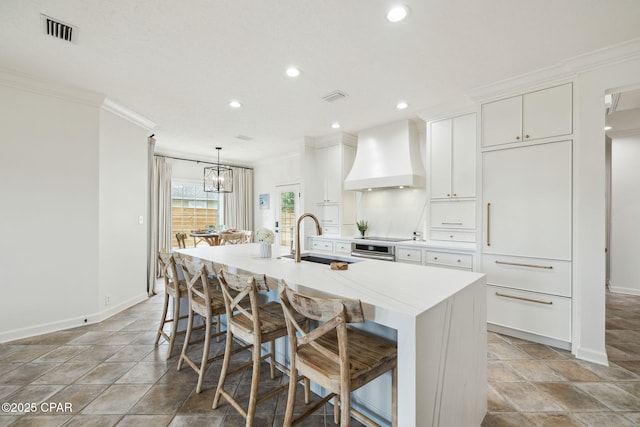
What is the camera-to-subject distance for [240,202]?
7082mm

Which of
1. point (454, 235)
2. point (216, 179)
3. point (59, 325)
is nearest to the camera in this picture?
point (59, 325)

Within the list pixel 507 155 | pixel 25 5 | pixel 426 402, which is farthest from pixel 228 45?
pixel 507 155

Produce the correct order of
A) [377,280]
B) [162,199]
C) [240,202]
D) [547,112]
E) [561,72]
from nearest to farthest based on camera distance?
1. [377,280]
2. [561,72]
3. [547,112]
4. [162,199]
5. [240,202]

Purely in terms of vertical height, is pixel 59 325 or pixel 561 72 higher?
pixel 561 72

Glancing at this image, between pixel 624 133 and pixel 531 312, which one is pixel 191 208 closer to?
pixel 531 312

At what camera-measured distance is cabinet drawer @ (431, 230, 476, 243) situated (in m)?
3.46

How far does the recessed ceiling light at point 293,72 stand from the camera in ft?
8.65

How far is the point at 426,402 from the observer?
1.15 metres

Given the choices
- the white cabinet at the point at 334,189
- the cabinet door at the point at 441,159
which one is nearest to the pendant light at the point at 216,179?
the white cabinet at the point at 334,189

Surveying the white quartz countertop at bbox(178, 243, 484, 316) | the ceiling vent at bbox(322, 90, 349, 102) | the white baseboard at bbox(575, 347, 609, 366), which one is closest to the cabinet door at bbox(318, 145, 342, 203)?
the ceiling vent at bbox(322, 90, 349, 102)

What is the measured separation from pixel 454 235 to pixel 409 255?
2.07 feet

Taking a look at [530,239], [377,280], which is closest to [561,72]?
[530,239]

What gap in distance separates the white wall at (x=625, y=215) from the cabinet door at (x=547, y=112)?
297 cm

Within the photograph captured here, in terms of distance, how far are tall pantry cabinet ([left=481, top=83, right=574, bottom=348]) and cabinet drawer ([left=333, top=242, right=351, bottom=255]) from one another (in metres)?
1.98
